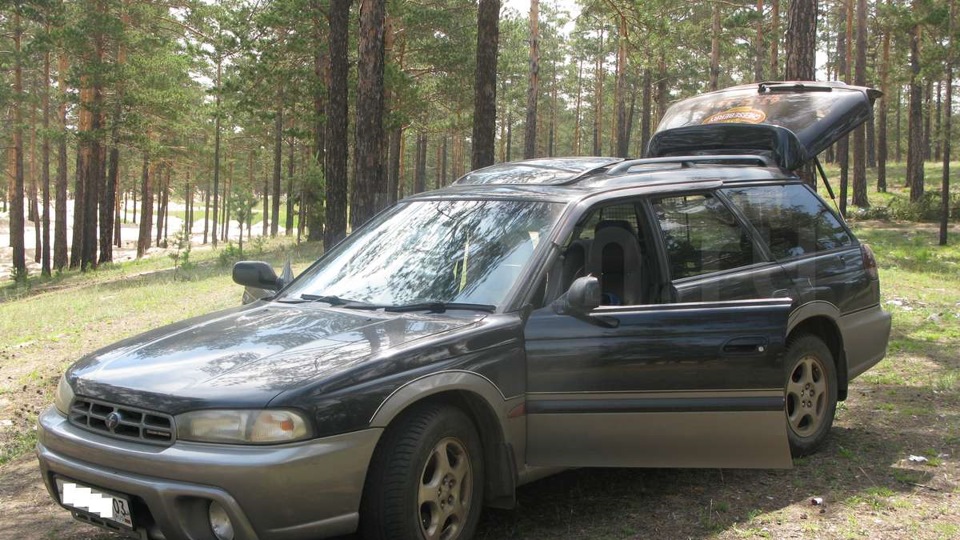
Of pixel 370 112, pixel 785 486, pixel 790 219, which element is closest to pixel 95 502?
pixel 785 486

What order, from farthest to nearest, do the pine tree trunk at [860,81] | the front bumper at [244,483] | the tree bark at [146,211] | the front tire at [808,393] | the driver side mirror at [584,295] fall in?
the tree bark at [146,211] → the pine tree trunk at [860,81] → the front tire at [808,393] → the driver side mirror at [584,295] → the front bumper at [244,483]

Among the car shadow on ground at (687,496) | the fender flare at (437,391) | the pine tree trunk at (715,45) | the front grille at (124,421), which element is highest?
the pine tree trunk at (715,45)

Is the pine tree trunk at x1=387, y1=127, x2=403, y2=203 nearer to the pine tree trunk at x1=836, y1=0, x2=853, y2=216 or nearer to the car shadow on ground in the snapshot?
the pine tree trunk at x1=836, y1=0, x2=853, y2=216

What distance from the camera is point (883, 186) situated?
36.6 metres

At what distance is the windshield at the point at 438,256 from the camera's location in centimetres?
459

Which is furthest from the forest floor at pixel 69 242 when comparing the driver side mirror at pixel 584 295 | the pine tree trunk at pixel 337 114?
the driver side mirror at pixel 584 295

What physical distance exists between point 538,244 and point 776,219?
7.27ft

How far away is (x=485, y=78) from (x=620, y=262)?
882 centimetres

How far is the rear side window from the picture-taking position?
5807 millimetres

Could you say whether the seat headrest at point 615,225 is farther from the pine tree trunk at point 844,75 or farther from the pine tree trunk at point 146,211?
the pine tree trunk at point 146,211

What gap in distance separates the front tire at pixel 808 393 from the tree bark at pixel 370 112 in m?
7.19

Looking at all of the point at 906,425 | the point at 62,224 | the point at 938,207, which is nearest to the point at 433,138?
the point at 62,224

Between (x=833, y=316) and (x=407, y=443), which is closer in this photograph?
(x=407, y=443)

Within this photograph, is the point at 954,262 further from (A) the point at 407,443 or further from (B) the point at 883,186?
(B) the point at 883,186
